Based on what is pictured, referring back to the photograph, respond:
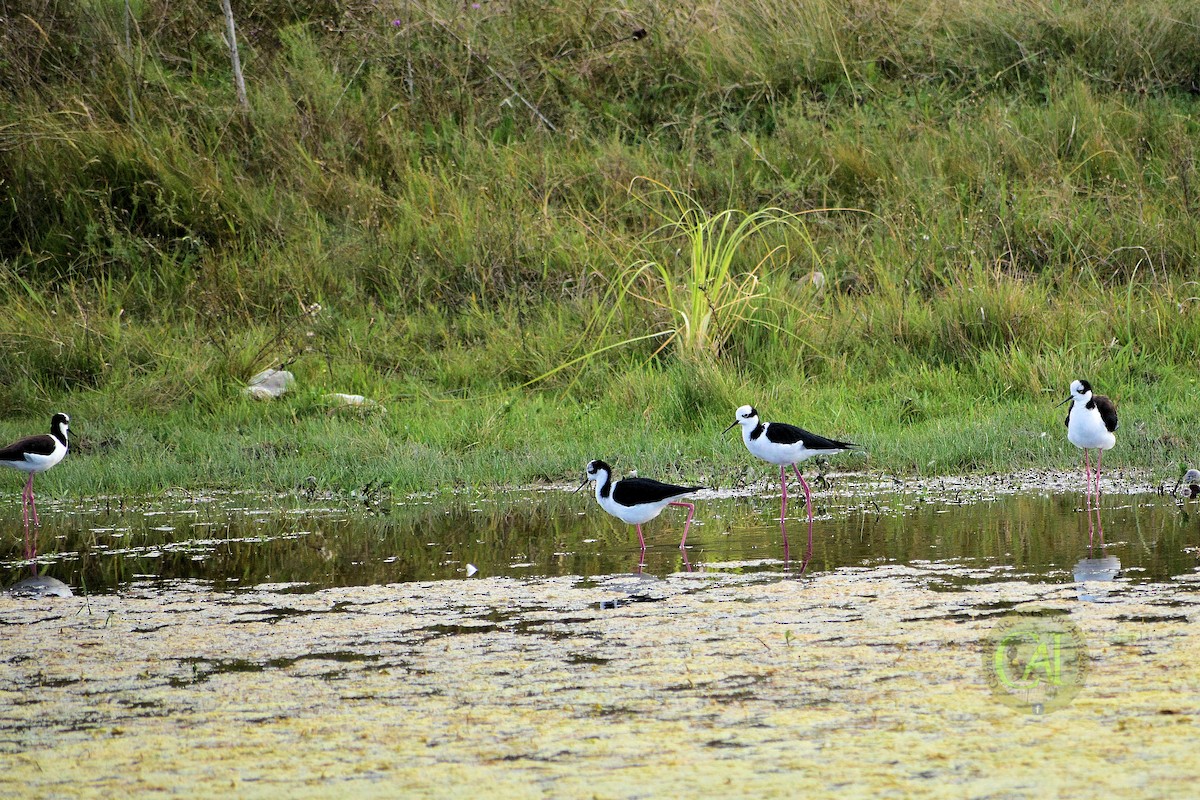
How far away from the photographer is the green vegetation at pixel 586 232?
35.2 feet

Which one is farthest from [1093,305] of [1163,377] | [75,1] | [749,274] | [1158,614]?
[75,1]

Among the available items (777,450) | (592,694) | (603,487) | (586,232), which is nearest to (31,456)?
(603,487)

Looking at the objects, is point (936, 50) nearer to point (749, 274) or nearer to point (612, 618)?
point (749, 274)

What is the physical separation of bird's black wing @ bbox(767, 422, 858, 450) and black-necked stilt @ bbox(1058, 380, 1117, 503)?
1.32m

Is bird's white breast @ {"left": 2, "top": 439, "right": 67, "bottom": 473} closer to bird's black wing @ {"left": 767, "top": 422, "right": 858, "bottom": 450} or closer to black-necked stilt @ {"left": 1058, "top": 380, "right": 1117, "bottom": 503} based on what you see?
bird's black wing @ {"left": 767, "top": 422, "right": 858, "bottom": 450}

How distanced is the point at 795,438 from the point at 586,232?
239 inches

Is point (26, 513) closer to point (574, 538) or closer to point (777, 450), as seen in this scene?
point (574, 538)

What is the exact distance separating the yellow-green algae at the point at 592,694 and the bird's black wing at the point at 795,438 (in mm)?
1816

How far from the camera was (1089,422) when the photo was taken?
8273mm

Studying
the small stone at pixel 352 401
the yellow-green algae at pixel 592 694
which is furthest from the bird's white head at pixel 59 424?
the yellow-green algae at pixel 592 694

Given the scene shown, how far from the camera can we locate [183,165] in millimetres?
14727

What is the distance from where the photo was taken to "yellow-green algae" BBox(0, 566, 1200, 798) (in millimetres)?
3912

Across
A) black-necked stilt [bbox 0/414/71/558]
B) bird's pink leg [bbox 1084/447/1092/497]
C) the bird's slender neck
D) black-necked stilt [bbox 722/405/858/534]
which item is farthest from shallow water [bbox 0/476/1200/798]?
black-necked stilt [bbox 0/414/71/558]

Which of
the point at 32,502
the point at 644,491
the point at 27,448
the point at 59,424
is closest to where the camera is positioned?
the point at 644,491
